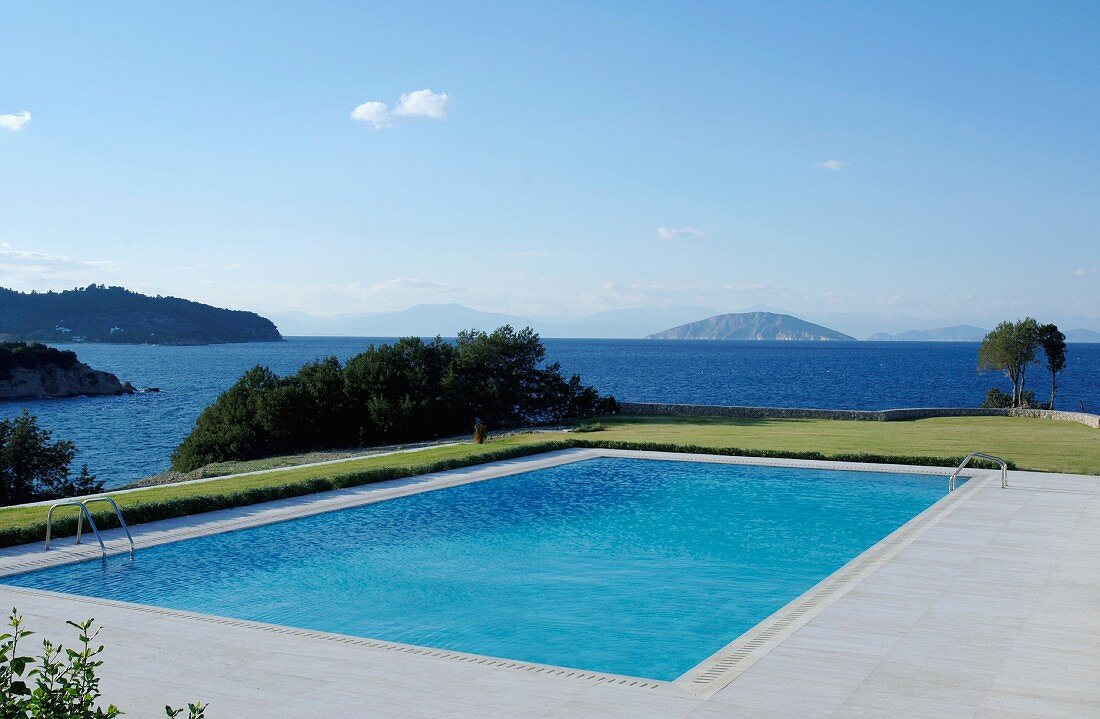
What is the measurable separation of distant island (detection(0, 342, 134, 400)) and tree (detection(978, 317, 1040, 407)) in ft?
Result: 249

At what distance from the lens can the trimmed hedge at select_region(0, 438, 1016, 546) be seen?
535 inches

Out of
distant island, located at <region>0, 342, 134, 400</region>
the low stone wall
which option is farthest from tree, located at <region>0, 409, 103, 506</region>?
distant island, located at <region>0, 342, 134, 400</region>

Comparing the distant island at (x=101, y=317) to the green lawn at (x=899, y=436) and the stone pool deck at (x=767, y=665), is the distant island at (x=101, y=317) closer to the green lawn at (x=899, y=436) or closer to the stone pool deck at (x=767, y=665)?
the green lawn at (x=899, y=436)

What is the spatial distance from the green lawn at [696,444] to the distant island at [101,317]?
430 feet

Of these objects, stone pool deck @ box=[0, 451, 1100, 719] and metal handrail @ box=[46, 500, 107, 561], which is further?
metal handrail @ box=[46, 500, 107, 561]

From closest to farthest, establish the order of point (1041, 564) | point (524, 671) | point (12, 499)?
point (524, 671) < point (1041, 564) < point (12, 499)

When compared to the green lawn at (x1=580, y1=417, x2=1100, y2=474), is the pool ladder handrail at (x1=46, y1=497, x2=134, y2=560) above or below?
below

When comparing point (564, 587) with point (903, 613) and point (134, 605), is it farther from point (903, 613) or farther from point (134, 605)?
point (134, 605)

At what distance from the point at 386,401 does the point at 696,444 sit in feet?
48.6

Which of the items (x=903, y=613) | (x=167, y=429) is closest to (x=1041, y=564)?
(x=903, y=613)

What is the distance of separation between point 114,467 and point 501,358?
1988 centimetres

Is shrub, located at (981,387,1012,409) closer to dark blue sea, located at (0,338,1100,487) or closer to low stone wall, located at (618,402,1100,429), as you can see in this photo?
low stone wall, located at (618,402,1100,429)

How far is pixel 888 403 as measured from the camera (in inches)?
2945

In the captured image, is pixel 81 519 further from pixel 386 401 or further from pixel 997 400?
pixel 997 400
